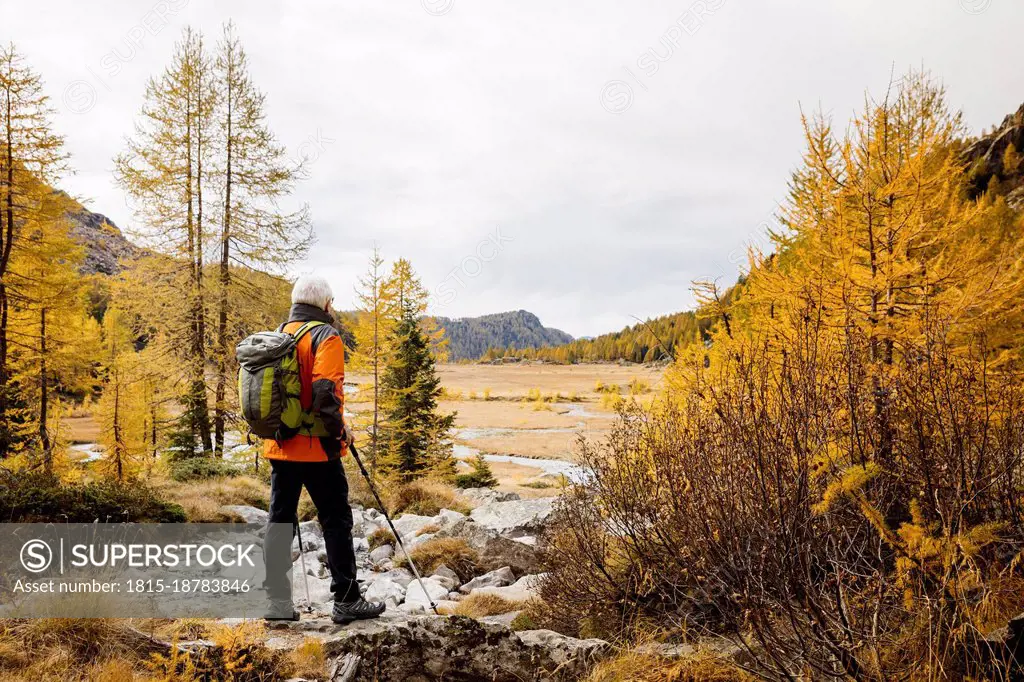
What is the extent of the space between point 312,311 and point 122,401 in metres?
17.7

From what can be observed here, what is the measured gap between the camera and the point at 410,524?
397 inches

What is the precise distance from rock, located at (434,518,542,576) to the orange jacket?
13.3ft

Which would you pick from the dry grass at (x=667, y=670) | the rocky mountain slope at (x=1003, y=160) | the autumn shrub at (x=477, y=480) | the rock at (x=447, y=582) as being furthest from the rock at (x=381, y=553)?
the rocky mountain slope at (x=1003, y=160)

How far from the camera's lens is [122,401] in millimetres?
17156

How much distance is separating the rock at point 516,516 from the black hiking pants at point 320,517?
4839 mm

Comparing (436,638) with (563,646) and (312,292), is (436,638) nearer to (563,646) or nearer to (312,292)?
(563,646)

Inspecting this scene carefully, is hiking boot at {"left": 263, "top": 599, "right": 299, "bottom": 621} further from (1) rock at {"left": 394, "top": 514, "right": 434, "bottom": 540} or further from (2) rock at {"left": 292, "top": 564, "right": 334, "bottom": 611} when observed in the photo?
(1) rock at {"left": 394, "top": 514, "right": 434, "bottom": 540}

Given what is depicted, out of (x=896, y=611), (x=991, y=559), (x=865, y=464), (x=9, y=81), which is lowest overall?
(x=896, y=611)

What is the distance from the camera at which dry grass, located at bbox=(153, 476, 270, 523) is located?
8109 millimetres

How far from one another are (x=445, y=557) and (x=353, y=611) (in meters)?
3.93

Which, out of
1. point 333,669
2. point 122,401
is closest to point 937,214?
point 333,669

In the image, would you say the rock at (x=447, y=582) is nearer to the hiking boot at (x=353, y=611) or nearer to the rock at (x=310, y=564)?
the rock at (x=310, y=564)

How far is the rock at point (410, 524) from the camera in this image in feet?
30.5

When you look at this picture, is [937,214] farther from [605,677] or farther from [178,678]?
[178,678]
